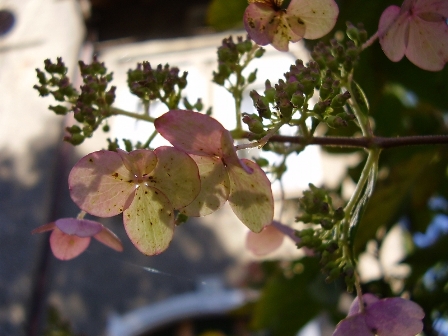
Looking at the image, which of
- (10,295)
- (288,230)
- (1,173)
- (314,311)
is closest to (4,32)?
(1,173)

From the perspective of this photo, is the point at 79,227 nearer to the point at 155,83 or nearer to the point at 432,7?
the point at 155,83

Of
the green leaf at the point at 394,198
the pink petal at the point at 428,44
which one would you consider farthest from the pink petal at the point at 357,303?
the green leaf at the point at 394,198

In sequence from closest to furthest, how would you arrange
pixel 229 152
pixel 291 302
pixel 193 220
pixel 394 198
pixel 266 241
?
pixel 229 152 → pixel 266 241 → pixel 394 198 → pixel 291 302 → pixel 193 220

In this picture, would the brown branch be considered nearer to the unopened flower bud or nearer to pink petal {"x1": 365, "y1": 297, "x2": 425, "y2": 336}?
the unopened flower bud

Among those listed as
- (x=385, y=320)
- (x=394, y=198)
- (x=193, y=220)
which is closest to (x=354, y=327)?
(x=385, y=320)

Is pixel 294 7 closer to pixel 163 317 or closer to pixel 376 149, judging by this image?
pixel 376 149
